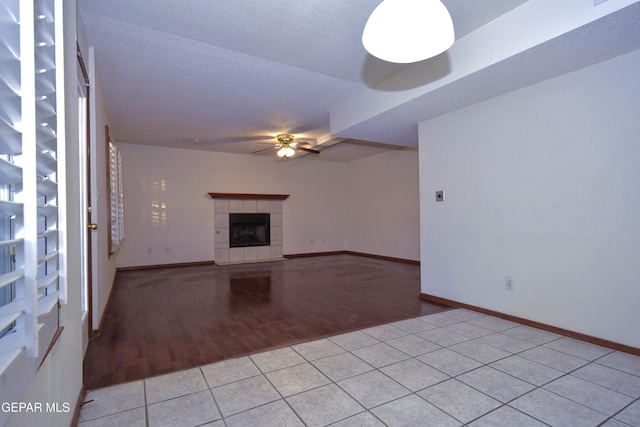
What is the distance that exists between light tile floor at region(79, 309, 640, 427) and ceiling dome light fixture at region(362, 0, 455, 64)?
180 centimetres

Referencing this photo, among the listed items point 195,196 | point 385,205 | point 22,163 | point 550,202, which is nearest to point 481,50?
point 550,202

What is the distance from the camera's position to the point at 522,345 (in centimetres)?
249

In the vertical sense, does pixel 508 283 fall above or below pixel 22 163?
below

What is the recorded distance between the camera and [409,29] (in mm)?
1399

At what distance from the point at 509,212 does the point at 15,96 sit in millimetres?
3480

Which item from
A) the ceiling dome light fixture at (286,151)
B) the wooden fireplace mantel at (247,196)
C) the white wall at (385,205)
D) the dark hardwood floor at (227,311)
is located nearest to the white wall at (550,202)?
the dark hardwood floor at (227,311)

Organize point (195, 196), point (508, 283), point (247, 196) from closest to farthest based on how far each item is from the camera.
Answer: point (508, 283) → point (195, 196) → point (247, 196)

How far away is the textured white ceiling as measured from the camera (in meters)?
2.27

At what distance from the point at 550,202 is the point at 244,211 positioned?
5.71 meters

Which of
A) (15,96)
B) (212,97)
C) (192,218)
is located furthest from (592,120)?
(192,218)

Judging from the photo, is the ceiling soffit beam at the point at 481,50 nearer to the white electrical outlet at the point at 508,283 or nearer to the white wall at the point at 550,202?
the white wall at the point at 550,202

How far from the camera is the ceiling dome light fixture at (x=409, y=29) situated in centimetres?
→ 137

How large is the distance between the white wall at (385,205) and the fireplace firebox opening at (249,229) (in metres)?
2.31

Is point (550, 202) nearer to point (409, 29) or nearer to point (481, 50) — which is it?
point (481, 50)
